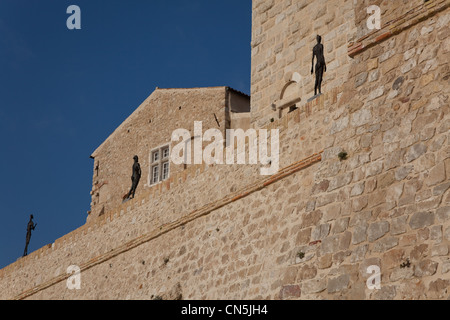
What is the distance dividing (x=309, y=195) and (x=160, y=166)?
12.8 meters

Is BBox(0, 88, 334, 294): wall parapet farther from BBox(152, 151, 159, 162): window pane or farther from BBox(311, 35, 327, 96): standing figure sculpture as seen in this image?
BBox(152, 151, 159, 162): window pane

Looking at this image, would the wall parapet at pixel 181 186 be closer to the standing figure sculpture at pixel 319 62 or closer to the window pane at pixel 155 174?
the standing figure sculpture at pixel 319 62

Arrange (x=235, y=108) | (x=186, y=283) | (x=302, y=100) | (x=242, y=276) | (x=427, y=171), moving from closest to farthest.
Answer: (x=427, y=171)
(x=242, y=276)
(x=186, y=283)
(x=302, y=100)
(x=235, y=108)

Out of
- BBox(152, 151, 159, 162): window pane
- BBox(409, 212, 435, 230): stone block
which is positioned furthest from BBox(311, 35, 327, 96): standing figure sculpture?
BBox(152, 151, 159, 162): window pane

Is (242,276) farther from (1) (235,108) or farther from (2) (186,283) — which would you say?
(1) (235,108)

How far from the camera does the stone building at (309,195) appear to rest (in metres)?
6.70

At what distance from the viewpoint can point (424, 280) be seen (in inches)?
245

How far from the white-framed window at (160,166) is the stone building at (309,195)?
173cm

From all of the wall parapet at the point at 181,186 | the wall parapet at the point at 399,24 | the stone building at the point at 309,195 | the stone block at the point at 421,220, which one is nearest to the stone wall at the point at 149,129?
the stone building at the point at 309,195

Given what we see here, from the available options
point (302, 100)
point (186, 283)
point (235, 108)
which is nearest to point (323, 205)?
point (186, 283)

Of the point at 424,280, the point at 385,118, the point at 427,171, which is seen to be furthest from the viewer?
the point at 385,118

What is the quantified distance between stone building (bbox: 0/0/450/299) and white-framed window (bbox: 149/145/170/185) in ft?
5.66
